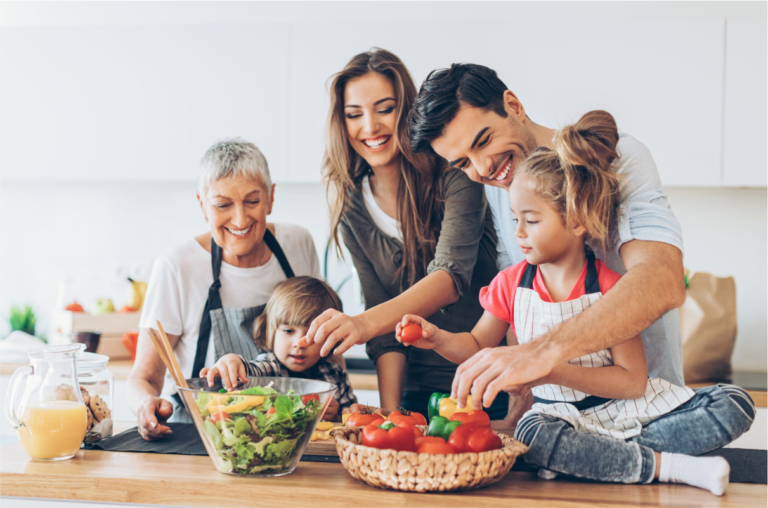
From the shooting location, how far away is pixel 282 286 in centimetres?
168

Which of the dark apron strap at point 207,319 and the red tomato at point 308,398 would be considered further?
the dark apron strap at point 207,319

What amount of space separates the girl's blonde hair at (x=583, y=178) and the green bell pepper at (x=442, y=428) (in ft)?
1.40

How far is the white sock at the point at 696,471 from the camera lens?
1.01 m

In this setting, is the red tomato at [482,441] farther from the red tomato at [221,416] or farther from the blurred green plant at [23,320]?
the blurred green plant at [23,320]

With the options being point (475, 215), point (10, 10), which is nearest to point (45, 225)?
point (10, 10)

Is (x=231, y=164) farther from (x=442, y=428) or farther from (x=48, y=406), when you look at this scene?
(x=442, y=428)

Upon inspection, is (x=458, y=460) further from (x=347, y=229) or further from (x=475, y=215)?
(x=347, y=229)

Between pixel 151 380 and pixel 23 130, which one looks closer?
pixel 151 380

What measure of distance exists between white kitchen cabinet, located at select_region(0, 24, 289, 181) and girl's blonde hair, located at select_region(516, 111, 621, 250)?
5.53 feet

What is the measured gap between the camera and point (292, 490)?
1004mm

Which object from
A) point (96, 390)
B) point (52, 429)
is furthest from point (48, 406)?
point (96, 390)

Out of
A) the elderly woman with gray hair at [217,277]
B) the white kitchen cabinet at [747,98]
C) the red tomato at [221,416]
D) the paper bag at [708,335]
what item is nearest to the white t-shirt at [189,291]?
the elderly woman with gray hair at [217,277]

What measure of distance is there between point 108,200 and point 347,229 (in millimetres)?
1937

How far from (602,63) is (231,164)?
1.61m
